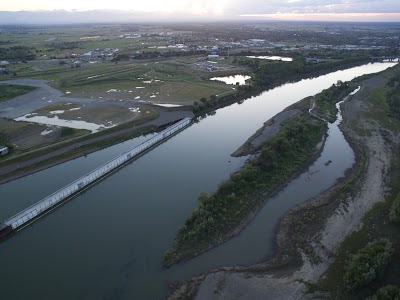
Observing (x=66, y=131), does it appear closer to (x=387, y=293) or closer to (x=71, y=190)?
(x=71, y=190)

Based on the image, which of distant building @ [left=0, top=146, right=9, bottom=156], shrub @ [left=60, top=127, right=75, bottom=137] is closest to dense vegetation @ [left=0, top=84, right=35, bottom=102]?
shrub @ [left=60, top=127, right=75, bottom=137]

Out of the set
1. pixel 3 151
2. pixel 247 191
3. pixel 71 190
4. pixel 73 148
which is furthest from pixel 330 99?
pixel 3 151

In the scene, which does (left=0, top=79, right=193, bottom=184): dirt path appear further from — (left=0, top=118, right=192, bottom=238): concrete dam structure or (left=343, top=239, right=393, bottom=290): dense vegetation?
(left=343, top=239, right=393, bottom=290): dense vegetation

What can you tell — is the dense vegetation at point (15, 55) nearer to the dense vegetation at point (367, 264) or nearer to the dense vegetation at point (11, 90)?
the dense vegetation at point (11, 90)

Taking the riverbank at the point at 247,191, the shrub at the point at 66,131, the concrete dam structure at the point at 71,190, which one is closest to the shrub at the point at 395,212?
the riverbank at the point at 247,191

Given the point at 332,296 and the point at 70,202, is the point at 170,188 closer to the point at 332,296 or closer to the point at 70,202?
the point at 70,202

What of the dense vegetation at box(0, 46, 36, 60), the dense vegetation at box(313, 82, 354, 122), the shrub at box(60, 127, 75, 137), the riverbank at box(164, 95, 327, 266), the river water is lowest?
the river water
